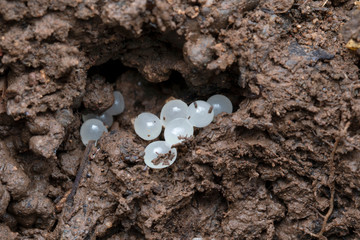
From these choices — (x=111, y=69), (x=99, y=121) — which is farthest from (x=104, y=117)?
(x=111, y=69)

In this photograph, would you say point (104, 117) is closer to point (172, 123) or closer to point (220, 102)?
point (172, 123)

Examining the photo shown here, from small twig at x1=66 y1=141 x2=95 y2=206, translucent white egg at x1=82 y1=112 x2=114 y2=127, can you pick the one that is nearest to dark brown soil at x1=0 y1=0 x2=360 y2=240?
small twig at x1=66 y1=141 x2=95 y2=206

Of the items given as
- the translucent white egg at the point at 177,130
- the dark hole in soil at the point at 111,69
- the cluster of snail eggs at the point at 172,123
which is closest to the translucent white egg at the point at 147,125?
the cluster of snail eggs at the point at 172,123

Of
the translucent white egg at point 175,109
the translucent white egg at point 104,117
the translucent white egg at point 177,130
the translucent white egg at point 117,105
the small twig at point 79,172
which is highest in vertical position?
the translucent white egg at point 175,109

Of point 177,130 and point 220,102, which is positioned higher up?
point 220,102

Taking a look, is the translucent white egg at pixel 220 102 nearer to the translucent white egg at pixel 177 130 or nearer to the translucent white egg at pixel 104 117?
the translucent white egg at pixel 177 130
